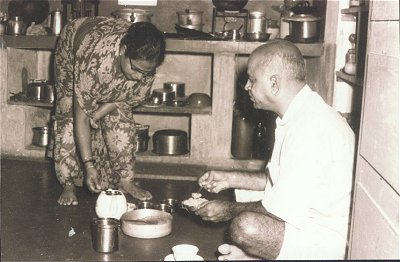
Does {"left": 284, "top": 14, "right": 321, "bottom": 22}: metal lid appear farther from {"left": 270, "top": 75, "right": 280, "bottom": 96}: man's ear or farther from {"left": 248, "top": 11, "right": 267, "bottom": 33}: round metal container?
{"left": 270, "top": 75, "right": 280, "bottom": 96}: man's ear

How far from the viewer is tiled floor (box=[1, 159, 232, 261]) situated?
318 cm

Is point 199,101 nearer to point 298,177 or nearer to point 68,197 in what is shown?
point 68,197

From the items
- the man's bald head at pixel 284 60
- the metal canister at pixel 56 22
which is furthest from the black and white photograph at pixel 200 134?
the metal canister at pixel 56 22

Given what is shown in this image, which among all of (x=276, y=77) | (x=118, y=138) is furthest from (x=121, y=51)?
(x=276, y=77)

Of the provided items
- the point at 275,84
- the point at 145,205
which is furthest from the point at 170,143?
the point at 275,84

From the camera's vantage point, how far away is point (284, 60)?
2648 mm

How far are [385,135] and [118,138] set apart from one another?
103 inches

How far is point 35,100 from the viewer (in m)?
5.70

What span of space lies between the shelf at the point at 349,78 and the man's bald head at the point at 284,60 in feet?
4.53

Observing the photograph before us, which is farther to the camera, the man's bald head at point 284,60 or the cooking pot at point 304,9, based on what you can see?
the cooking pot at point 304,9

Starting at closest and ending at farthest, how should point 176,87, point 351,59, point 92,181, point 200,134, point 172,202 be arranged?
point 92,181
point 172,202
point 351,59
point 200,134
point 176,87

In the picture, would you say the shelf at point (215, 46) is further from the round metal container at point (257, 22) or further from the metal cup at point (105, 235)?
the metal cup at point (105, 235)

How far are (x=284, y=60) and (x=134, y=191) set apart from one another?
210 cm

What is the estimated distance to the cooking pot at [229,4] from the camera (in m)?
5.82
